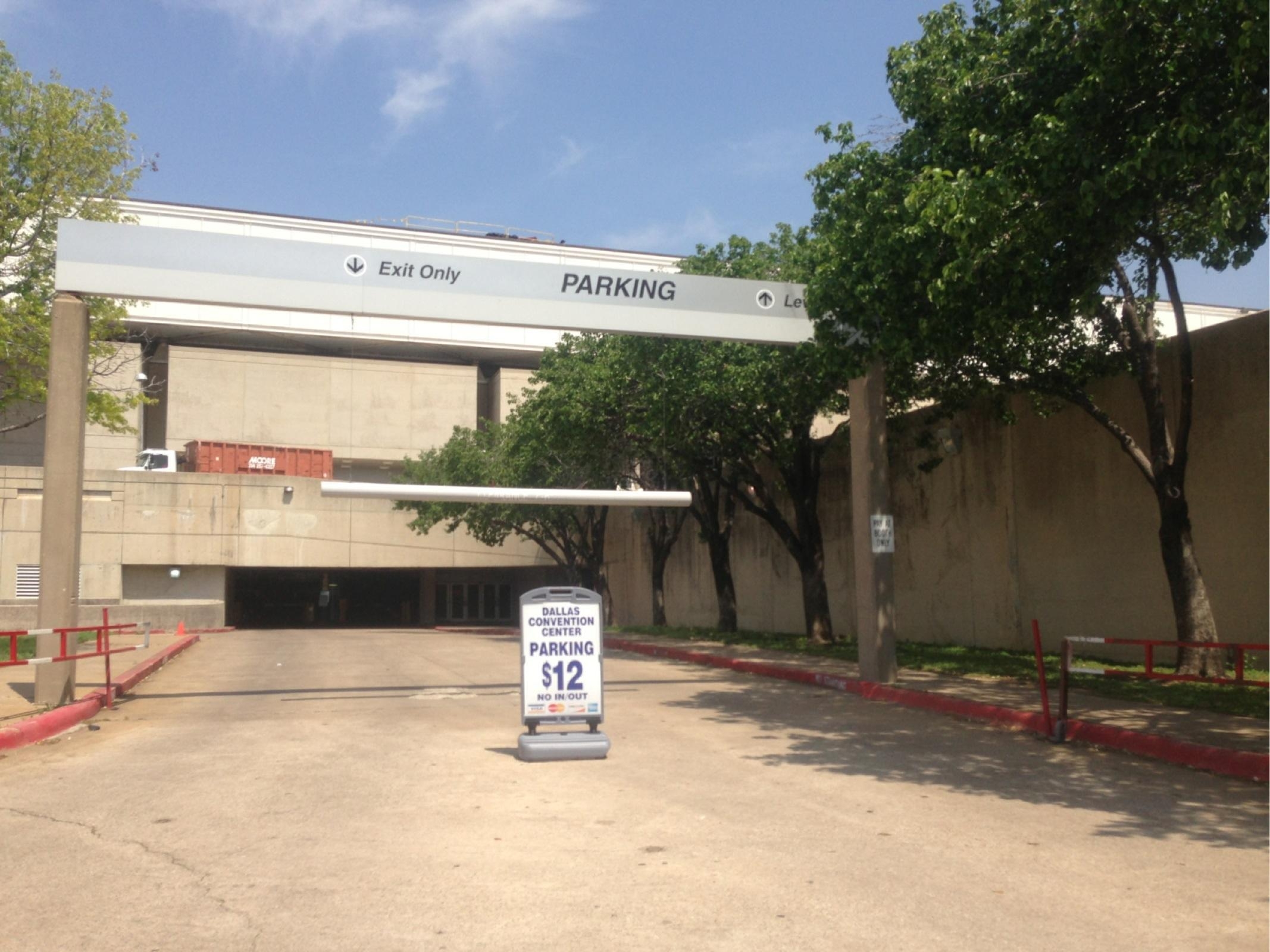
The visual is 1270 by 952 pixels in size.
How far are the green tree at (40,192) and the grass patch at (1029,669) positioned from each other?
1532cm

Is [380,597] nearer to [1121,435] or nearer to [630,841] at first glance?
[1121,435]

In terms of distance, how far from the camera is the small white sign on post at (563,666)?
33.8ft

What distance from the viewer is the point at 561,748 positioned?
10.1 metres

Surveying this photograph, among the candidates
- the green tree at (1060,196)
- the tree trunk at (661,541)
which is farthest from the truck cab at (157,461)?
the green tree at (1060,196)


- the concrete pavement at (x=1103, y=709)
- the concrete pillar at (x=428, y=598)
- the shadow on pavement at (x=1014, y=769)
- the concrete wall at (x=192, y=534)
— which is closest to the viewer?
the shadow on pavement at (x=1014, y=769)

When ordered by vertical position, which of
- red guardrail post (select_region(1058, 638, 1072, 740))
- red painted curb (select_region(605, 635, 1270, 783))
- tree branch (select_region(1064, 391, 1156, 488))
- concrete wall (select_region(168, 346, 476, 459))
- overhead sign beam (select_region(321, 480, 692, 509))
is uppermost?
concrete wall (select_region(168, 346, 476, 459))

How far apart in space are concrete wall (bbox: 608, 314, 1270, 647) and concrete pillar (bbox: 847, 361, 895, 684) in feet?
15.7

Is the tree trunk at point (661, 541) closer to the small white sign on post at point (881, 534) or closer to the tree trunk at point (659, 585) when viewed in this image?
the tree trunk at point (659, 585)

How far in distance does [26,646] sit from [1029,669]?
2125 cm

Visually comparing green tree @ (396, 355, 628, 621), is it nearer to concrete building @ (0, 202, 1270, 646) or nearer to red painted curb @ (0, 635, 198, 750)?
concrete building @ (0, 202, 1270, 646)

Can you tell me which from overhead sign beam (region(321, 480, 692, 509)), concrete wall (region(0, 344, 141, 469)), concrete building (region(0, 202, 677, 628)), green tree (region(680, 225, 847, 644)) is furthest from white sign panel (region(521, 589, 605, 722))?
concrete wall (region(0, 344, 141, 469))

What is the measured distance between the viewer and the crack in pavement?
5.46 metres

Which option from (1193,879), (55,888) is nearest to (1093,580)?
(1193,879)

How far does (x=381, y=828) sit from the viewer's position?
24.2 feet
